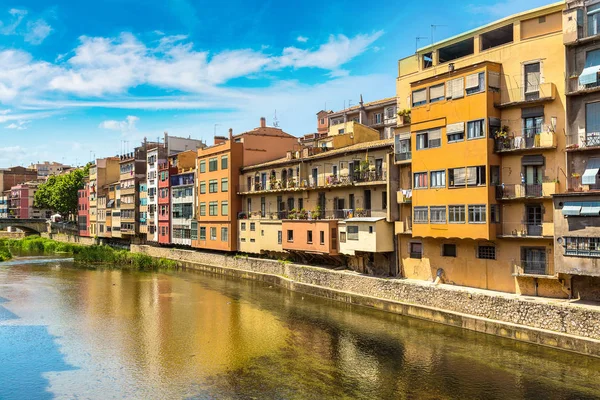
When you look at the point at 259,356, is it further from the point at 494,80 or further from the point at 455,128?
the point at 494,80

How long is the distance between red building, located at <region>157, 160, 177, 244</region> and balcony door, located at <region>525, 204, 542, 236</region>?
155 ft

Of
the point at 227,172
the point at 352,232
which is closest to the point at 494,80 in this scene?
the point at 352,232

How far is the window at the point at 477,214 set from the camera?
1107 inches

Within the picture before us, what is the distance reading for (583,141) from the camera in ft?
81.4

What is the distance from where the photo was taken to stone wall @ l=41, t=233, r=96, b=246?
8738 cm

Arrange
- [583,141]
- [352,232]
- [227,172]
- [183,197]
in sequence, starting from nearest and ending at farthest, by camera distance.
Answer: [583,141] → [352,232] → [227,172] → [183,197]

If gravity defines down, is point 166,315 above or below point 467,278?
below

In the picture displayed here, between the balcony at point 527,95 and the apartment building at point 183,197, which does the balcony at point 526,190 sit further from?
the apartment building at point 183,197

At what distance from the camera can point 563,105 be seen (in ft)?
85.7

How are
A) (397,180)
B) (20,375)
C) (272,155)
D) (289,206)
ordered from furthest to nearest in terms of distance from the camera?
(272,155) → (289,206) → (397,180) → (20,375)

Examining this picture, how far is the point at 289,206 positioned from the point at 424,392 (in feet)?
96.8

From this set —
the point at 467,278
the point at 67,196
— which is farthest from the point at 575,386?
the point at 67,196

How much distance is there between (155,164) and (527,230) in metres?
52.3

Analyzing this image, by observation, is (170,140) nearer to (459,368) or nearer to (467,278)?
(467,278)
